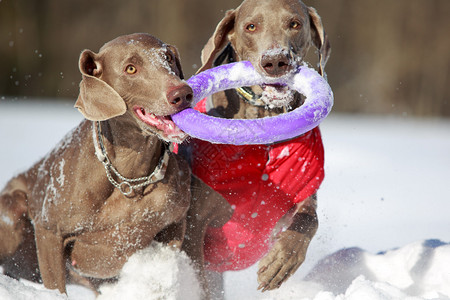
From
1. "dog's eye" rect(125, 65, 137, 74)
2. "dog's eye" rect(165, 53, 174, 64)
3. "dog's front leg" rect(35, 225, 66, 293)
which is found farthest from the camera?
"dog's front leg" rect(35, 225, 66, 293)

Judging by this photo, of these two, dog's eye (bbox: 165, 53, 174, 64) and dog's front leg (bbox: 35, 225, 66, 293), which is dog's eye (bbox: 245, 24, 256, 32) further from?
dog's front leg (bbox: 35, 225, 66, 293)

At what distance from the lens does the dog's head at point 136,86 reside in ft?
9.94

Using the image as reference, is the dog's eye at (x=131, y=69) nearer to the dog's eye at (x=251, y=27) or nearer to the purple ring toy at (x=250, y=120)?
the purple ring toy at (x=250, y=120)

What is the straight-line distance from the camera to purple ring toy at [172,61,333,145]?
310cm

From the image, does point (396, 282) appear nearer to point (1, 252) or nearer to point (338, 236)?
point (338, 236)

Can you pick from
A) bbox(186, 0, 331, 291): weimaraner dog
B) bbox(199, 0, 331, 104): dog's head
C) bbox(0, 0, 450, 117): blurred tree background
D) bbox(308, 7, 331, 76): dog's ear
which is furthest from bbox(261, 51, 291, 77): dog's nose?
bbox(0, 0, 450, 117): blurred tree background

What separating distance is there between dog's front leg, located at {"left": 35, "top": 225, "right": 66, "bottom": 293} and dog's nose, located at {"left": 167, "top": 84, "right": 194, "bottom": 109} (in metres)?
0.93

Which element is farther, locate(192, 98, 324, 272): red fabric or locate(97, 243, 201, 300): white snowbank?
locate(192, 98, 324, 272): red fabric

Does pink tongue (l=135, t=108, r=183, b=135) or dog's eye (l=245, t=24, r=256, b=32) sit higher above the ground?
dog's eye (l=245, t=24, r=256, b=32)

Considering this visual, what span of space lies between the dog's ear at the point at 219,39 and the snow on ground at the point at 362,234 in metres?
1.16

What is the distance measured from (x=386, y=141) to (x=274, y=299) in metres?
6.24

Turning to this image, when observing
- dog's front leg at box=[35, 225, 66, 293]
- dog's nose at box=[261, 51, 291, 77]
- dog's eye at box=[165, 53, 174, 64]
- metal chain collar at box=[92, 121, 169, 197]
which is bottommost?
dog's front leg at box=[35, 225, 66, 293]

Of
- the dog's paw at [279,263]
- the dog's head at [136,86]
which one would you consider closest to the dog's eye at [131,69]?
the dog's head at [136,86]

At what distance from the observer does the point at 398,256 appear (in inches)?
169
